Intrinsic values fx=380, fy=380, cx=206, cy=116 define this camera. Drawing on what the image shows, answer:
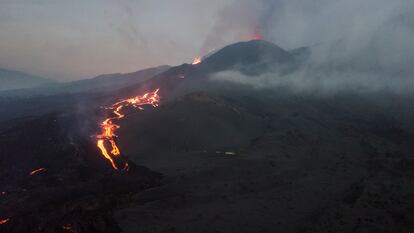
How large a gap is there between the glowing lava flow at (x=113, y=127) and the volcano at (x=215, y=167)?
26 cm

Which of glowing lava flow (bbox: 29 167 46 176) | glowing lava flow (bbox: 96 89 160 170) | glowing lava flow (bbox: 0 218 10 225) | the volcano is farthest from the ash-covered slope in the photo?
glowing lava flow (bbox: 0 218 10 225)

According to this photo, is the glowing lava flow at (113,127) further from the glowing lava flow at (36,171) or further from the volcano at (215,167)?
the glowing lava flow at (36,171)

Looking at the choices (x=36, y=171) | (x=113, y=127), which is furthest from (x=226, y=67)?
(x=36, y=171)

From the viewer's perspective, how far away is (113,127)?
Result: 210 ft

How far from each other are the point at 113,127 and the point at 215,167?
2516 centimetres

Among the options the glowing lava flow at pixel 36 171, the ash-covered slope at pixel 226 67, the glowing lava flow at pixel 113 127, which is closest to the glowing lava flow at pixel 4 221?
the glowing lava flow at pixel 36 171

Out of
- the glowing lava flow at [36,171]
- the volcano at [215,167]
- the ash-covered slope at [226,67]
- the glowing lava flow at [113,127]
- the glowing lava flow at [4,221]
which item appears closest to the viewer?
the glowing lava flow at [4,221]

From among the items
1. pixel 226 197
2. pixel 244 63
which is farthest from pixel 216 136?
pixel 244 63

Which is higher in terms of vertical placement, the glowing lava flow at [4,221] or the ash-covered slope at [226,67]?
the ash-covered slope at [226,67]

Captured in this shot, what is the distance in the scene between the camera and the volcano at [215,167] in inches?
1219

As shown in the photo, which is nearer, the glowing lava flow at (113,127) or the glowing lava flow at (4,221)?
the glowing lava flow at (4,221)

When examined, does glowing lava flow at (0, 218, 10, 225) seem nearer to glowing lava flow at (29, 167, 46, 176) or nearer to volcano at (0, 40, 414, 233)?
volcano at (0, 40, 414, 233)

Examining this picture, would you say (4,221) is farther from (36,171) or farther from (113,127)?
(113,127)

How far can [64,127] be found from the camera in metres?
61.0
